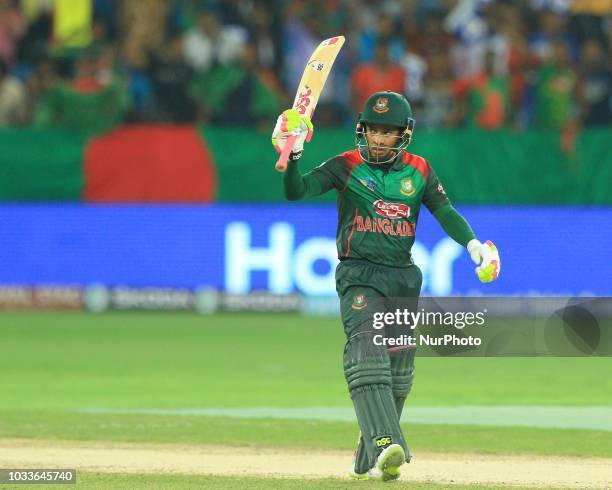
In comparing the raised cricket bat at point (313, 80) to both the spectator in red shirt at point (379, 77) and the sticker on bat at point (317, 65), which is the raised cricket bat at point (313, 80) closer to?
the sticker on bat at point (317, 65)

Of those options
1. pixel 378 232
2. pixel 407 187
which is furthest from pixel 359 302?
pixel 407 187

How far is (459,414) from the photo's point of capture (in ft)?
40.8

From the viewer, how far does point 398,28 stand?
21.6m

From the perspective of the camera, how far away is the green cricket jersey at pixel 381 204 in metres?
8.47

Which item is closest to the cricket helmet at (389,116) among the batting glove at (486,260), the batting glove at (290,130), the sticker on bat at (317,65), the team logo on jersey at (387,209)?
the team logo on jersey at (387,209)

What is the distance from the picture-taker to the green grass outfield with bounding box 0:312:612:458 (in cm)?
1109

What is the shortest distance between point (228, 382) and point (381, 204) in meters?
6.37

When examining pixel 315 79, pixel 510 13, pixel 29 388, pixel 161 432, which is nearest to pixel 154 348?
pixel 29 388

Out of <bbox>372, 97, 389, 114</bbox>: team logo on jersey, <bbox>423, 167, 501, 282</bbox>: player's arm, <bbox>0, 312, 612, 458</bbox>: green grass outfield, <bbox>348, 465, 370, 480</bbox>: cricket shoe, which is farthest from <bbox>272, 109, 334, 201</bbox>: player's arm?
<bbox>0, 312, 612, 458</bbox>: green grass outfield

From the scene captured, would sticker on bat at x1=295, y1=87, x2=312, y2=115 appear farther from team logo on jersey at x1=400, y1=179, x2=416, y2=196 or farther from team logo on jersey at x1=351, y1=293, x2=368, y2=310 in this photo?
team logo on jersey at x1=351, y1=293, x2=368, y2=310

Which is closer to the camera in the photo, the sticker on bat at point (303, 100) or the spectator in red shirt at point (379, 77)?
the sticker on bat at point (303, 100)

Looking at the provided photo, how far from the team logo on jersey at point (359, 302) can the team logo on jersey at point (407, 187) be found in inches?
24.2

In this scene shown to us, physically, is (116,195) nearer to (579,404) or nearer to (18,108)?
(18,108)

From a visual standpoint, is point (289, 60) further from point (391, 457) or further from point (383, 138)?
point (391, 457)
